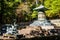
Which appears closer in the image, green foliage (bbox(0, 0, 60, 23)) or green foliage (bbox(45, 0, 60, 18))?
green foliage (bbox(0, 0, 60, 23))

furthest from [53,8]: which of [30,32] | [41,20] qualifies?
[30,32]

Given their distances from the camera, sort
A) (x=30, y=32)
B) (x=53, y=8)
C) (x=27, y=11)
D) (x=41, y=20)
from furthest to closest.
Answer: (x=27, y=11) < (x=53, y=8) < (x=41, y=20) < (x=30, y=32)

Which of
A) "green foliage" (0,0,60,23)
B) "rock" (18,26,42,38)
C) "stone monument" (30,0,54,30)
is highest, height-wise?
"rock" (18,26,42,38)

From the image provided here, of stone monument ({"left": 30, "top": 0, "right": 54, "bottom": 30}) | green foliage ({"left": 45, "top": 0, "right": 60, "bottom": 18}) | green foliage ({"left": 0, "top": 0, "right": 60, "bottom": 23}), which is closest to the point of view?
stone monument ({"left": 30, "top": 0, "right": 54, "bottom": 30})

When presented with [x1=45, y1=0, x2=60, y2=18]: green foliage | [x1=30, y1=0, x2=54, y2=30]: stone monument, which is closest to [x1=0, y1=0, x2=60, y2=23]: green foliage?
[x1=45, y1=0, x2=60, y2=18]: green foliage

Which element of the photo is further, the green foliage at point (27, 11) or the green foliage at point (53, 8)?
the green foliage at point (53, 8)

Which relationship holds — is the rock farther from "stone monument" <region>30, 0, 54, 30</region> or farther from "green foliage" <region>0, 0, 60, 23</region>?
"green foliage" <region>0, 0, 60, 23</region>

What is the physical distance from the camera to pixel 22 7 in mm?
42844

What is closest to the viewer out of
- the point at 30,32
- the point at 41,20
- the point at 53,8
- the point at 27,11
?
the point at 30,32

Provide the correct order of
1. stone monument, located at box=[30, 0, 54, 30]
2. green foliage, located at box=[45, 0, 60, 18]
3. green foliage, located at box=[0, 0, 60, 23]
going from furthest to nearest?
1. green foliage, located at box=[45, 0, 60, 18]
2. green foliage, located at box=[0, 0, 60, 23]
3. stone monument, located at box=[30, 0, 54, 30]

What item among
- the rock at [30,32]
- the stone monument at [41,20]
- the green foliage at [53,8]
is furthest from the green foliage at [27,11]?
the rock at [30,32]

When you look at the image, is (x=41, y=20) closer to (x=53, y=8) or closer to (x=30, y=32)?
(x=30, y=32)

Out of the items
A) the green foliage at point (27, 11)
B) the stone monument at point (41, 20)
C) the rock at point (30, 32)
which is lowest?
the green foliage at point (27, 11)

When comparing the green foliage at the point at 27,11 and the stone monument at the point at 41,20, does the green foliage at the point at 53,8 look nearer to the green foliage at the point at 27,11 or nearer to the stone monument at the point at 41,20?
the green foliage at the point at 27,11
